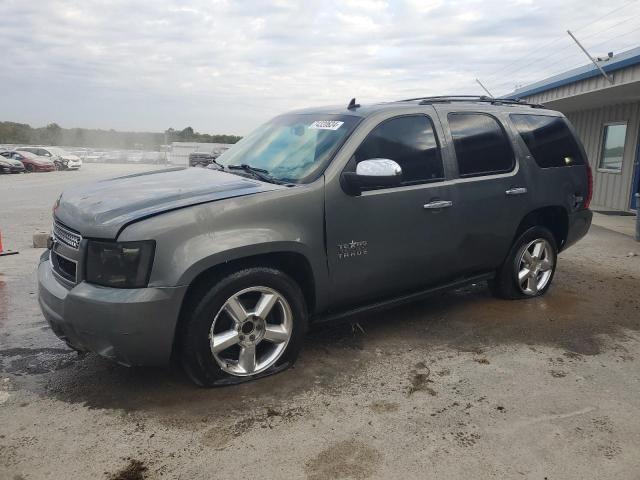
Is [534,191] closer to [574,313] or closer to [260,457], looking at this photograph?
[574,313]

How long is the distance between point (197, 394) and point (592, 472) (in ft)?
7.25

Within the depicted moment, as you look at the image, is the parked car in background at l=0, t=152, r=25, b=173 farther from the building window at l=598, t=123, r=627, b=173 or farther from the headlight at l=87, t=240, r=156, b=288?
the headlight at l=87, t=240, r=156, b=288

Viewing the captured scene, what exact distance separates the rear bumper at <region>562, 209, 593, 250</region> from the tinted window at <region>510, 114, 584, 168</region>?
1.71 ft

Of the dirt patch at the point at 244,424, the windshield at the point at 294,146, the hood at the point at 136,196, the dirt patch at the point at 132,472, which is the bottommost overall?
the dirt patch at the point at 132,472

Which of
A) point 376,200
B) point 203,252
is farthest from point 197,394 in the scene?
point 376,200

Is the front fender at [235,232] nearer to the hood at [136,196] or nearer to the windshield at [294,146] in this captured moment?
the hood at [136,196]

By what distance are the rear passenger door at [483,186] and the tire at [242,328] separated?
1.67 meters

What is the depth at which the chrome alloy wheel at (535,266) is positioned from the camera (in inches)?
204

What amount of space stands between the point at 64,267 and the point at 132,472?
55.4 inches

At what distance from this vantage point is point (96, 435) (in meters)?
2.85

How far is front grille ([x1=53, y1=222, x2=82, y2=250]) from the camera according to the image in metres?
3.16

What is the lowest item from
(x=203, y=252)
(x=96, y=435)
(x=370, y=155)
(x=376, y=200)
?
(x=96, y=435)

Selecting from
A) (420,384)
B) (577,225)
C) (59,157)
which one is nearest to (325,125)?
(420,384)

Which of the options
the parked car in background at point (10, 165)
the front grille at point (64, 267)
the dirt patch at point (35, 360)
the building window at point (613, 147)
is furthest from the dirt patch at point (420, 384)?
the parked car in background at point (10, 165)
